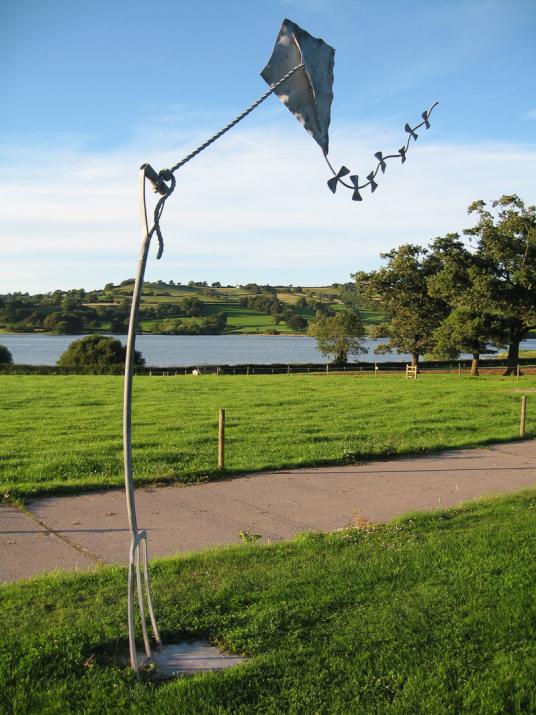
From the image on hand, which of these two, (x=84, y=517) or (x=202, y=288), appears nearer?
(x=84, y=517)

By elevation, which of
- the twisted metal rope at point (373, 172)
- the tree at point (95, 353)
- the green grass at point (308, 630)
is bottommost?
the green grass at point (308, 630)

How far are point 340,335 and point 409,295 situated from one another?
19915 millimetres

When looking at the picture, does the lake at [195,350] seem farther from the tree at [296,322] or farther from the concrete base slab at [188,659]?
the concrete base slab at [188,659]

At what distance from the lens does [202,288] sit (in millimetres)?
108688

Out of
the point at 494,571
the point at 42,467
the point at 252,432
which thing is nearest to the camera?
the point at 494,571

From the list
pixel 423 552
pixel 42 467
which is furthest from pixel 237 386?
pixel 423 552

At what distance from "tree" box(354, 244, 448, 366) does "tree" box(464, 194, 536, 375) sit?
195 inches

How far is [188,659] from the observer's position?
4348 millimetres

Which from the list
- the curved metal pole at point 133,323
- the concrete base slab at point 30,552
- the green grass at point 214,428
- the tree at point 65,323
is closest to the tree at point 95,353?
the tree at point 65,323

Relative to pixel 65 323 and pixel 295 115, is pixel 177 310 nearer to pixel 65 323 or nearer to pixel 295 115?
pixel 65 323

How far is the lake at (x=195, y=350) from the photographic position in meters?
62.4

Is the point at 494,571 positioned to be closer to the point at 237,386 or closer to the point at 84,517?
the point at 84,517

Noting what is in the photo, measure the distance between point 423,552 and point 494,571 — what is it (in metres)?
0.69

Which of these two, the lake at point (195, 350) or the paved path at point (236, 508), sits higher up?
the lake at point (195, 350)
